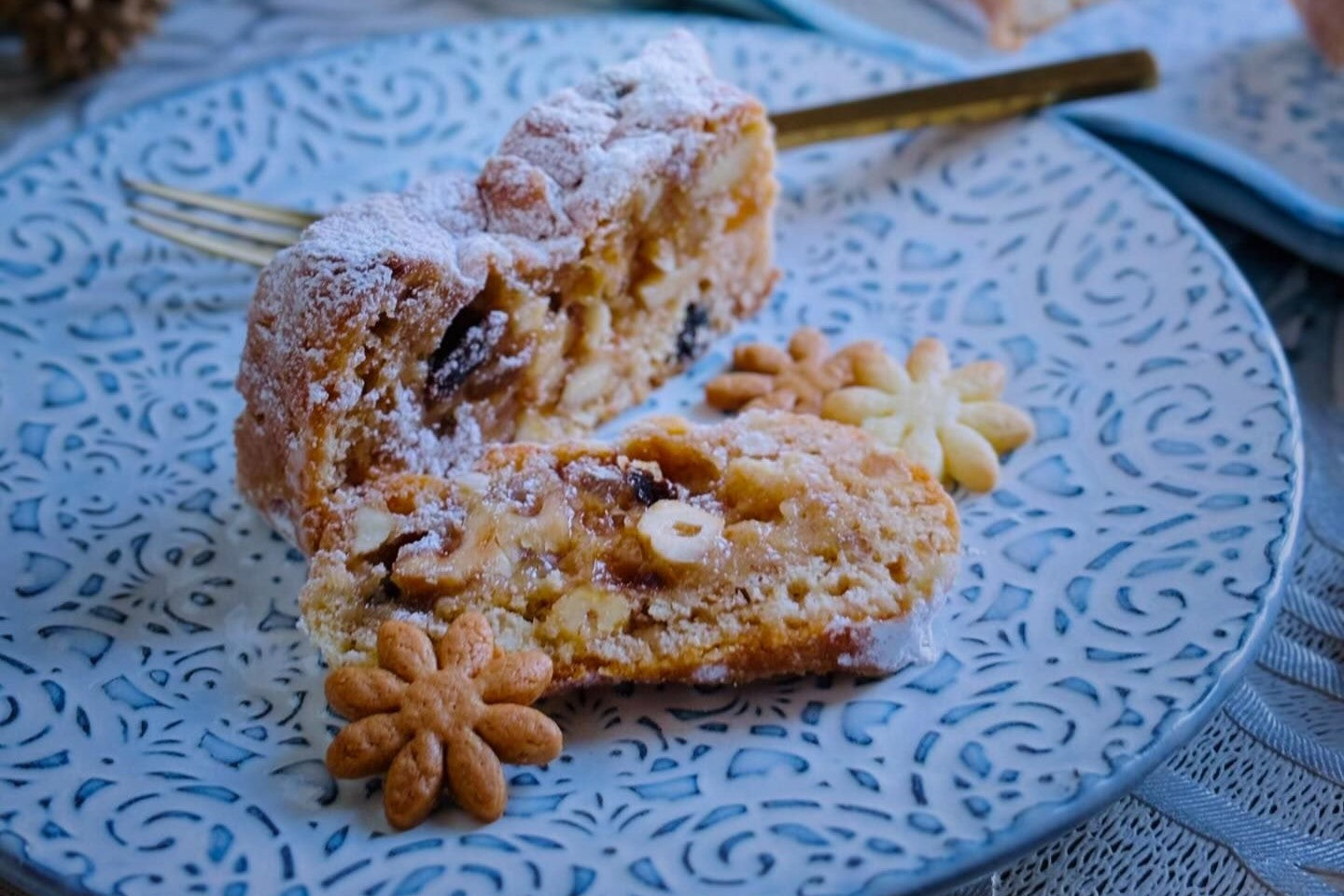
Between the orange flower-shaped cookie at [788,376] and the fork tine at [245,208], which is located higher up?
the fork tine at [245,208]

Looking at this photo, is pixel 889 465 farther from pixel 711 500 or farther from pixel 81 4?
A: pixel 81 4

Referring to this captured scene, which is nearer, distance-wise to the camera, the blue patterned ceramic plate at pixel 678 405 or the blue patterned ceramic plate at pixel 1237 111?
the blue patterned ceramic plate at pixel 678 405

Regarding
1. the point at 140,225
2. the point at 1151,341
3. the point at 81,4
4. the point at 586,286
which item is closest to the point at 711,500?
the point at 586,286

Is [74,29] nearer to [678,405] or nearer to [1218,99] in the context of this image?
[678,405]

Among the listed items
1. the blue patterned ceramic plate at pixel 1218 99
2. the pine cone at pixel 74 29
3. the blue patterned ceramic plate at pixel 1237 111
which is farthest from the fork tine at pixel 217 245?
the blue patterned ceramic plate at pixel 1237 111

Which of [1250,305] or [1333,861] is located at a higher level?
[1250,305]

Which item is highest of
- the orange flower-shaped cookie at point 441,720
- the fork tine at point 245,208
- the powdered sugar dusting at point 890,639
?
the fork tine at point 245,208

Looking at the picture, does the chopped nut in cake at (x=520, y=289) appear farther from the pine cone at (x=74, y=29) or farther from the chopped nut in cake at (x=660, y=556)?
the pine cone at (x=74, y=29)

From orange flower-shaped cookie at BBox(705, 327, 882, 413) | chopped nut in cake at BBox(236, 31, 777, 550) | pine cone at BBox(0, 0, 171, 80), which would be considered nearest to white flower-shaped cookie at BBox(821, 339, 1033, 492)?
orange flower-shaped cookie at BBox(705, 327, 882, 413)
